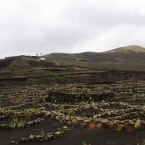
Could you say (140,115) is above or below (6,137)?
above

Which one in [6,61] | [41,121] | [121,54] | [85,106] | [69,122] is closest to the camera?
[69,122]

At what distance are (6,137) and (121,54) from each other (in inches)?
4267

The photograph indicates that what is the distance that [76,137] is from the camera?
37.0 feet

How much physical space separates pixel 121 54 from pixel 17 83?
82979mm

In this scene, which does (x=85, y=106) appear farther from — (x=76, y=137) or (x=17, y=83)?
(x=17, y=83)

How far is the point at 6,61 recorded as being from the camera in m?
71.9

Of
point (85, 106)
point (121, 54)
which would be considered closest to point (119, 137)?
point (85, 106)

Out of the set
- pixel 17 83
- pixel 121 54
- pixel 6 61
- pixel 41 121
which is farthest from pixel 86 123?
pixel 121 54

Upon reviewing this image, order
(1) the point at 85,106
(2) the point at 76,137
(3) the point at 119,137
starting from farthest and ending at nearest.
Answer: (1) the point at 85,106
(2) the point at 76,137
(3) the point at 119,137

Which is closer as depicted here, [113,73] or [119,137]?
[119,137]

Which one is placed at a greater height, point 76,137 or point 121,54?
point 121,54

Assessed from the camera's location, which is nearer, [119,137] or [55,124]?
[119,137]

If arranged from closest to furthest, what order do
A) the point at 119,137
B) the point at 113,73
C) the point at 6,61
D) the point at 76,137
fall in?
the point at 119,137 → the point at 76,137 → the point at 113,73 → the point at 6,61

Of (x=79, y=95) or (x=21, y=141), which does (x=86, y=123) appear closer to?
(x=21, y=141)
